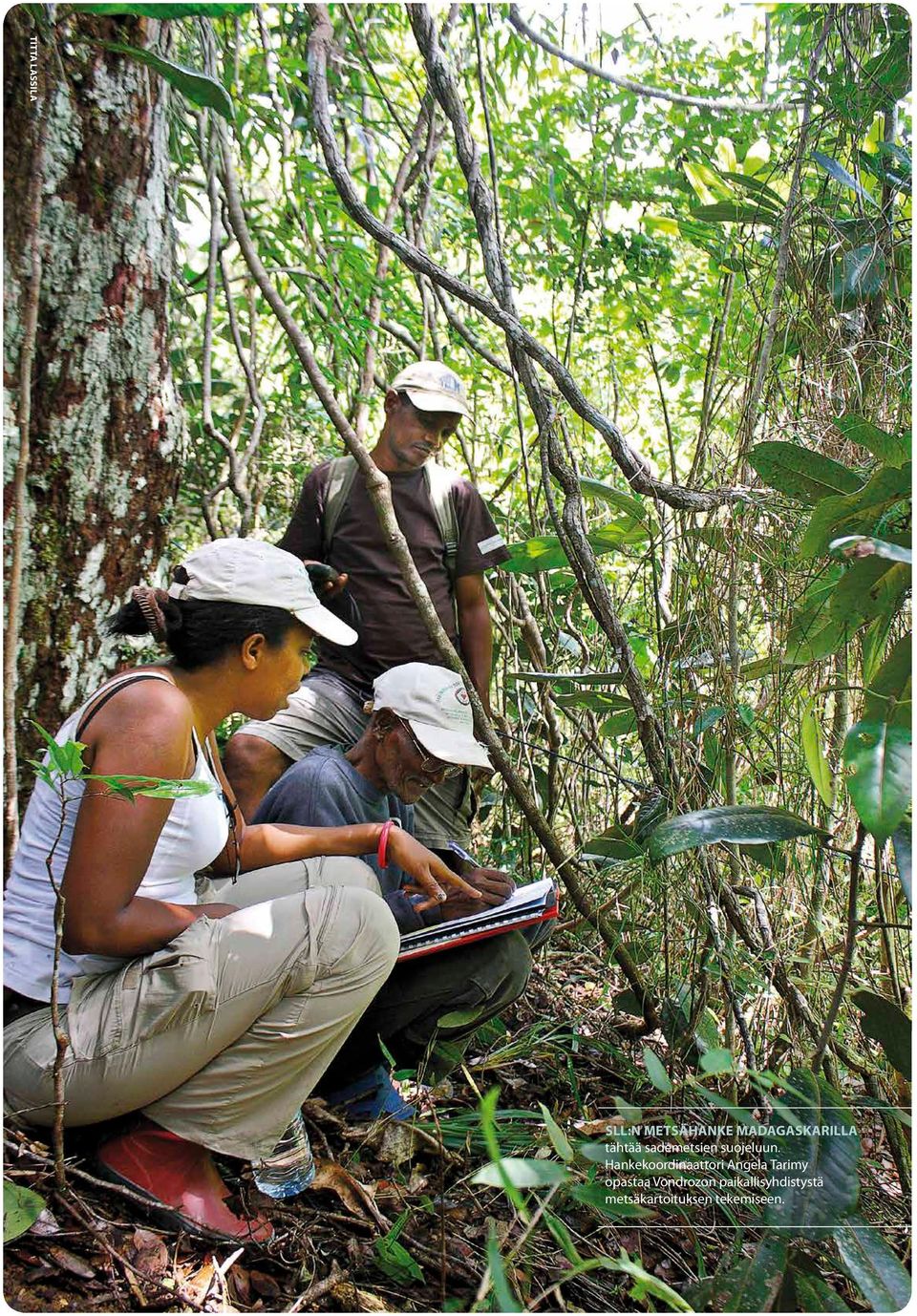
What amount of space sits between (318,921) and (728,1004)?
772 mm

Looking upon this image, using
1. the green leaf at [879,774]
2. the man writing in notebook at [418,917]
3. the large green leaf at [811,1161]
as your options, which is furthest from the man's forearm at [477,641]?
the green leaf at [879,774]

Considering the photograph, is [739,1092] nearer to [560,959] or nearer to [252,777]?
[560,959]

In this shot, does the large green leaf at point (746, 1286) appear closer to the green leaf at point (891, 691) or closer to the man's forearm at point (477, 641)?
the green leaf at point (891, 691)

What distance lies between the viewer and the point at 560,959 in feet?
8.58

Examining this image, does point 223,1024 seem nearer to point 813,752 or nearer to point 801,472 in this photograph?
point 813,752

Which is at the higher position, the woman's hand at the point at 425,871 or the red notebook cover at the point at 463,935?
the woman's hand at the point at 425,871

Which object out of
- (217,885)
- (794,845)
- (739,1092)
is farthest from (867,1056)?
(217,885)

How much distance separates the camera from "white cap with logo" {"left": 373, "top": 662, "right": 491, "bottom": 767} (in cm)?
192

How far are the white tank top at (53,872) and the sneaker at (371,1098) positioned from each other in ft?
2.10

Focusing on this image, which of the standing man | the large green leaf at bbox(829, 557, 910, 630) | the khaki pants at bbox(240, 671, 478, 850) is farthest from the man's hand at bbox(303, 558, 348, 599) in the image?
the large green leaf at bbox(829, 557, 910, 630)

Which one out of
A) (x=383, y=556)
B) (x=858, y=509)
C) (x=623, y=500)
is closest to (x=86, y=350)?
(x=383, y=556)

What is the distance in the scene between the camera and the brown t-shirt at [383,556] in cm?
248

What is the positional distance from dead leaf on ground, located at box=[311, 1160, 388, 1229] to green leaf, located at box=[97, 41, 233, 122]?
5.63ft

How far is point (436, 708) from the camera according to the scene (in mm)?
1964
